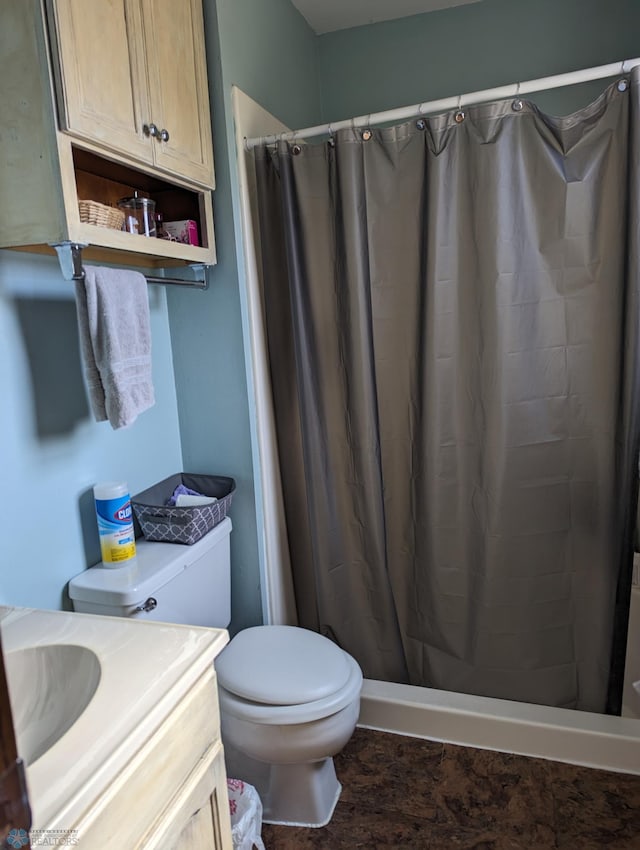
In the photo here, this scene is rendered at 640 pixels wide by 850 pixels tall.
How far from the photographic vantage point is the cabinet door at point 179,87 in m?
1.46

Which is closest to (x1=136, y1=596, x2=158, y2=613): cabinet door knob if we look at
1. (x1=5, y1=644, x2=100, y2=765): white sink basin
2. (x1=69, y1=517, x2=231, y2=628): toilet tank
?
(x1=69, y1=517, x2=231, y2=628): toilet tank

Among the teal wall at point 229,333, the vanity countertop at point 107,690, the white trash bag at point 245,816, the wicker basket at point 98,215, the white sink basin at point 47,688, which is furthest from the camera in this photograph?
the teal wall at point 229,333

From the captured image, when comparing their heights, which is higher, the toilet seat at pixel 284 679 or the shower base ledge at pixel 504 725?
the toilet seat at pixel 284 679

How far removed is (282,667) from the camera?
160 centimetres

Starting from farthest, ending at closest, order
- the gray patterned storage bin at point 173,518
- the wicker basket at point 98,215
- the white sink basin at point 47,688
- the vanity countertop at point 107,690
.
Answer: the gray patterned storage bin at point 173,518, the wicker basket at point 98,215, the white sink basin at point 47,688, the vanity countertop at point 107,690

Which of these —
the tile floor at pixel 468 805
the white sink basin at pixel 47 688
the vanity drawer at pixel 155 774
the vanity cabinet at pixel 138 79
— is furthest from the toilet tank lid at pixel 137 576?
the vanity cabinet at pixel 138 79

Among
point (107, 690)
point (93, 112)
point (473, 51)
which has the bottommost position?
point (107, 690)

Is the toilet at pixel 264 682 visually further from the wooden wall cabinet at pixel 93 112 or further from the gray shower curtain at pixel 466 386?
the wooden wall cabinet at pixel 93 112

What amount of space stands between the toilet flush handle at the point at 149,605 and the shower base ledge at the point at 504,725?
81 cm

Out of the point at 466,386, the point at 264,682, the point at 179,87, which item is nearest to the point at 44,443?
the point at 264,682

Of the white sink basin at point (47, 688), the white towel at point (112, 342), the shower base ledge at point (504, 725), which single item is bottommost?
the shower base ledge at point (504, 725)

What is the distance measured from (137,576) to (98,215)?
2.76 ft

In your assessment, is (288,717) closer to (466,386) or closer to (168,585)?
(168,585)

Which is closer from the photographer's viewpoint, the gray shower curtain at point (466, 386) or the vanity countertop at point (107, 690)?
the vanity countertop at point (107, 690)
